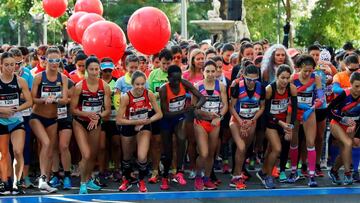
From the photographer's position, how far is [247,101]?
9.66m

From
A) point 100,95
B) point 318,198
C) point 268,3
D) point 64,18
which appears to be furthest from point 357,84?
point 268,3

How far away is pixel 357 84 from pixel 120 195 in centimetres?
358

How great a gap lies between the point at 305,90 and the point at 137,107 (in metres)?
2.44

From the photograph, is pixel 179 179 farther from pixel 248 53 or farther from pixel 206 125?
pixel 248 53

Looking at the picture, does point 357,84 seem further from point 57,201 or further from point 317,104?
point 57,201

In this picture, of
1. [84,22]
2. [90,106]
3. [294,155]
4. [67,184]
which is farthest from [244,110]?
[84,22]

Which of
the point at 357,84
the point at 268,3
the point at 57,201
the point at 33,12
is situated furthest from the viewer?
the point at 268,3

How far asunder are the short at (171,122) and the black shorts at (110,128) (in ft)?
2.86

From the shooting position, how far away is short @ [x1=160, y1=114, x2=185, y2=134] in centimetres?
962

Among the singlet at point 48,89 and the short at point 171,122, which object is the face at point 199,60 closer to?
the short at point 171,122

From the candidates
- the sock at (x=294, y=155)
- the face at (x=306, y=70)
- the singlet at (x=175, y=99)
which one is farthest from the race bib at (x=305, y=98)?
the singlet at (x=175, y=99)

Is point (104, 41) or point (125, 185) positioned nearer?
point (125, 185)

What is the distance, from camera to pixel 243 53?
37.2 ft

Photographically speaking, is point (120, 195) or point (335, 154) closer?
point (120, 195)
